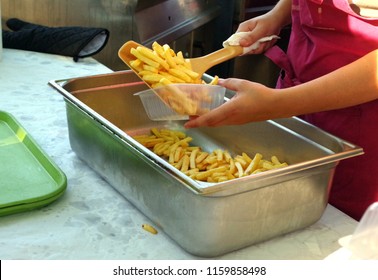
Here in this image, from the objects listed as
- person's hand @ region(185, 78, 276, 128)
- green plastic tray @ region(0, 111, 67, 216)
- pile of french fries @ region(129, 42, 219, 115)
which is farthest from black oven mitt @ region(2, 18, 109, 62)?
person's hand @ region(185, 78, 276, 128)

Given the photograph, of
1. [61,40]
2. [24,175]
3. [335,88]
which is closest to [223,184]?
[335,88]

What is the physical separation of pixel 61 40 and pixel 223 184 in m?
1.38

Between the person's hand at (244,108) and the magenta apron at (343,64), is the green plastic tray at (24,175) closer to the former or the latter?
the person's hand at (244,108)

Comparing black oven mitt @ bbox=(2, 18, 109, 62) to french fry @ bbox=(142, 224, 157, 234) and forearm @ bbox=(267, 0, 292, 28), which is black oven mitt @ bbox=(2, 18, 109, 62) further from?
french fry @ bbox=(142, 224, 157, 234)

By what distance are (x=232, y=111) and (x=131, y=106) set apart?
42 centimetres

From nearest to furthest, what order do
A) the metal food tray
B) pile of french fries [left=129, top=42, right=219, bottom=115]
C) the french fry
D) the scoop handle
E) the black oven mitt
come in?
the metal food tray → the french fry → pile of french fries [left=129, top=42, right=219, bottom=115] → the scoop handle → the black oven mitt

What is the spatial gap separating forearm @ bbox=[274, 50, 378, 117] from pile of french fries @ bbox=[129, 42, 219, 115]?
0.17 m

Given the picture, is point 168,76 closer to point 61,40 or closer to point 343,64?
point 343,64

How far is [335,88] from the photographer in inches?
38.5

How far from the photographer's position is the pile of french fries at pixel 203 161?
97cm

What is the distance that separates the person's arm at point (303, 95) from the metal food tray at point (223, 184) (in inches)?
3.0

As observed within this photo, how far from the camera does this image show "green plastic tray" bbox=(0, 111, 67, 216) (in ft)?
3.16

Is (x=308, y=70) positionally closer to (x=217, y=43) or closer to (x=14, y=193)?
(x=14, y=193)

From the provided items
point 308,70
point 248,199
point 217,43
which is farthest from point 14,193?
point 217,43
